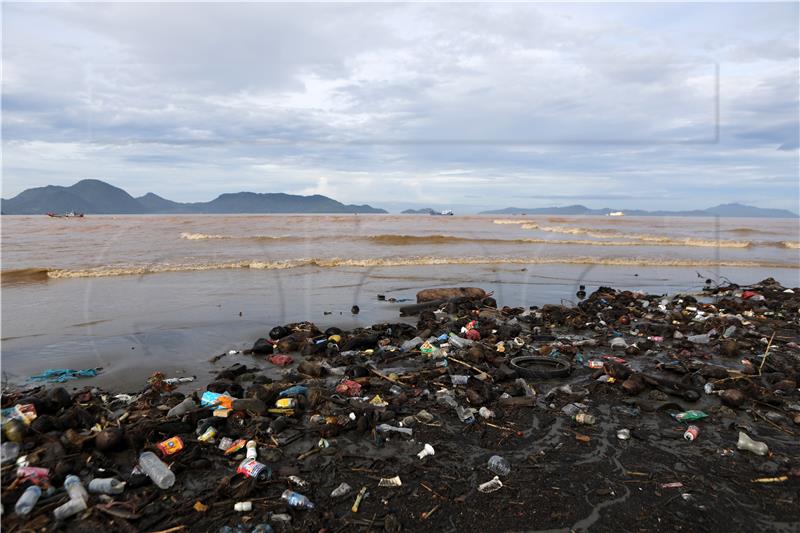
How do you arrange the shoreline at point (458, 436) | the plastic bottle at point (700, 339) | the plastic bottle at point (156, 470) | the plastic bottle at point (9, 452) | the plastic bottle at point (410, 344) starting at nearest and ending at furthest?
the shoreline at point (458, 436), the plastic bottle at point (156, 470), the plastic bottle at point (9, 452), the plastic bottle at point (410, 344), the plastic bottle at point (700, 339)

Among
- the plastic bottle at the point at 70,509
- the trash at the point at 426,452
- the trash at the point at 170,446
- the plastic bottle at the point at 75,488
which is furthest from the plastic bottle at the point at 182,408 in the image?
the trash at the point at 426,452

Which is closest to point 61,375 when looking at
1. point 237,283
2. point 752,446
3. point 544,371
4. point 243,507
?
point 243,507

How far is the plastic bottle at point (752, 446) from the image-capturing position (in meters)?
4.56

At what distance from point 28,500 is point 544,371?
5.84 metres

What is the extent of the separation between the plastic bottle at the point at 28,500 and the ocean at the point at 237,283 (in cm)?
303

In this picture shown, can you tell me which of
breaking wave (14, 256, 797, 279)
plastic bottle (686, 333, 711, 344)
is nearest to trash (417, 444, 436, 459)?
plastic bottle (686, 333, 711, 344)

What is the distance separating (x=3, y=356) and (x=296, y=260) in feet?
44.3

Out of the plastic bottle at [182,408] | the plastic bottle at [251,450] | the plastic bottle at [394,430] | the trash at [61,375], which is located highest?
the plastic bottle at [182,408]

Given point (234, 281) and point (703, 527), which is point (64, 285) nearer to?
point (234, 281)

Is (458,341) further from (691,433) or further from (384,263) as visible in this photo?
(384,263)

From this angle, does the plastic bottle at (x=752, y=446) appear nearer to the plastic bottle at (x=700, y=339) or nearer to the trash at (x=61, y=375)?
the plastic bottle at (x=700, y=339)

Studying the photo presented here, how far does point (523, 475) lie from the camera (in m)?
4.19

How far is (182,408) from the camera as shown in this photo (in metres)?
5.32

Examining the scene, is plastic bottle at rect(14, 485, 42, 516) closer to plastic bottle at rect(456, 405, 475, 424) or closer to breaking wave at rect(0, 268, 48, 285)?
plastic bottle at rect(456, 405, 475, 424)
